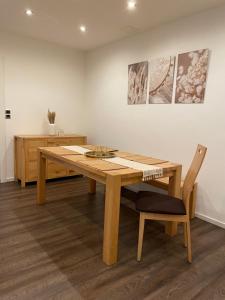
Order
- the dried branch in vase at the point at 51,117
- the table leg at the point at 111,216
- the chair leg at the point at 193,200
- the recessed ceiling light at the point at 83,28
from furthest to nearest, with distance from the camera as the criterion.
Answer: the dried branch in vase at the point at 51,117 < the recessed ceiling light at the point at 83,28 < the chair leg at the point at 193,200 < the table leg at the point at 111,216

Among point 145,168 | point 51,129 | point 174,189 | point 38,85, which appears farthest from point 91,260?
point 38,85

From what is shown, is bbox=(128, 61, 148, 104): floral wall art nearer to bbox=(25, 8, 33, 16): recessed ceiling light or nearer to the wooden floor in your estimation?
bbox=(25, 8, 33, 16): recessed ceiling light

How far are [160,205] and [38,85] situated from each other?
317 cm

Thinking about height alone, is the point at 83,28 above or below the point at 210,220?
above

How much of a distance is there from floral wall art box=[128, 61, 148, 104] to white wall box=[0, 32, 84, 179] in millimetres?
1391

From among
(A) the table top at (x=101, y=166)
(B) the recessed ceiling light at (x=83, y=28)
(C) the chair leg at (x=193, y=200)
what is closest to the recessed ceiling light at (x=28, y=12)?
(B) the recessed ceiling light at (x=83, y=28)

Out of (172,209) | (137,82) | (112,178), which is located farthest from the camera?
(137,82)

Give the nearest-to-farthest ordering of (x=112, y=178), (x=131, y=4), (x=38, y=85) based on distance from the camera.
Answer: (x=112, y=178)
(x=131, y=4)
(x=38, y=85)

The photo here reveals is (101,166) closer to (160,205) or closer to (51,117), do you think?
(160,205)

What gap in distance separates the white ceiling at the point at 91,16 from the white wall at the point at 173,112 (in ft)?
0.61

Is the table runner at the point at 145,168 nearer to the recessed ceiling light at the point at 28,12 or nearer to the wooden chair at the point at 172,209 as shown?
the wooden chair at the point at 172,209

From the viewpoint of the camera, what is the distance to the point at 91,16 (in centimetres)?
293

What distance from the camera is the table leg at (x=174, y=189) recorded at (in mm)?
2318

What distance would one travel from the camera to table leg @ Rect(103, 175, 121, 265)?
1854 millimetres
